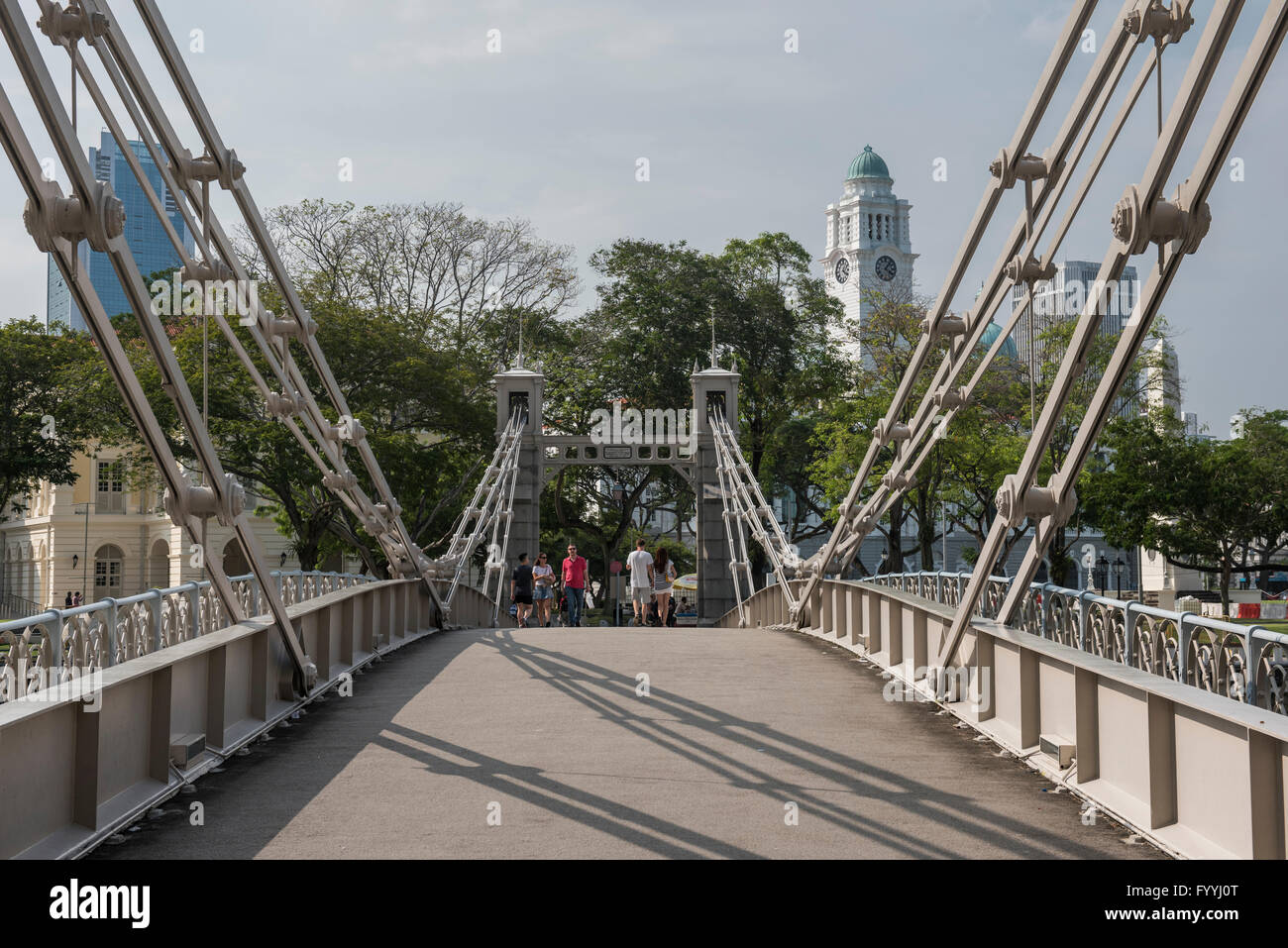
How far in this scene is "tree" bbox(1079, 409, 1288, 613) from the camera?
1441 inches

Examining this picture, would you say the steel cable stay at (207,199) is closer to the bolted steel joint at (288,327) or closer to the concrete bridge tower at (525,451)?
the bolted steel joint at (288,327)

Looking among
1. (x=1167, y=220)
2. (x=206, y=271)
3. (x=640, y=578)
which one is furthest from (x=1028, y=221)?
(x=640, y=578)

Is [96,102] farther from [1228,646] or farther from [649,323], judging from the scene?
[649,323]

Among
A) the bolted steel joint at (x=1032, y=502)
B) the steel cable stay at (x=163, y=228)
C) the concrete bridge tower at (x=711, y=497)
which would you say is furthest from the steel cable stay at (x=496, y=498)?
the bolted steel joint at (x=1032, y=502)

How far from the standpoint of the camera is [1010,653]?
27.3 feet

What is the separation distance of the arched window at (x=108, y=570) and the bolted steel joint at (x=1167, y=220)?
56414 mm

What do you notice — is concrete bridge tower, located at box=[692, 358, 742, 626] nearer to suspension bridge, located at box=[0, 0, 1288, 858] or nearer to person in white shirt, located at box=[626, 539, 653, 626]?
person in white shirt, located at box=[626, 539, 653, 626]

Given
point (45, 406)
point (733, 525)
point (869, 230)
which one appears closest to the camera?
point (45, 406)

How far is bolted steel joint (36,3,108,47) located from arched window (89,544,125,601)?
5349cm

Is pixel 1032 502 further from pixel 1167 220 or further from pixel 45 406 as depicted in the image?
pixel 45 406

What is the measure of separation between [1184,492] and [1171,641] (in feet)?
106

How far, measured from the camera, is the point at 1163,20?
7184 millimetres

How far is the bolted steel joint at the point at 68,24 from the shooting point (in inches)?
277

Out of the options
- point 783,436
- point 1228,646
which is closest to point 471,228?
point 783,436
